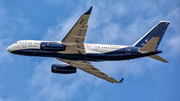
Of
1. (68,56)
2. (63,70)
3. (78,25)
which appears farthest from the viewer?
(63,70)

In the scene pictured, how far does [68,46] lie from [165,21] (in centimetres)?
2032

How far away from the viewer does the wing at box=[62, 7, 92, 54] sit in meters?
41.4

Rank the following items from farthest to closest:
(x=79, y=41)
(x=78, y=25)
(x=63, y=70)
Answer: (x=63, y=70)
(x=79, y=41)
(x=78, y=25)

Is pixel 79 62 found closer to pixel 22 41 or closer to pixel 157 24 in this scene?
pixel 22 41

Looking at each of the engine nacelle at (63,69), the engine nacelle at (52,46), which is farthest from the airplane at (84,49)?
the engine nacelle at (63,69)

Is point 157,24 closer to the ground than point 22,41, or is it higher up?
higher up

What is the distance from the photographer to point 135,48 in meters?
49.3

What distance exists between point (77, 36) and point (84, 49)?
4.13 m

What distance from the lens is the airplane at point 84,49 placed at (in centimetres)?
4538

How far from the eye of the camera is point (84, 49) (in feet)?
155

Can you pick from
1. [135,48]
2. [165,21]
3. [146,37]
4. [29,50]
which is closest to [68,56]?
[29,50]

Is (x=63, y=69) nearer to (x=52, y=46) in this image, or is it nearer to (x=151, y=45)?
(x=52, y=46)

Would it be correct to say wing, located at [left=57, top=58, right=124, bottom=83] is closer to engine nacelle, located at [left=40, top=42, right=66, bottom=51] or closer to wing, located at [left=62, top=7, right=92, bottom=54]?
wing, located at [left=62, top=7, right=92, bottom=54]

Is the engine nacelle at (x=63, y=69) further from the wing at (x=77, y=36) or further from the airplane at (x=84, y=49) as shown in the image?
the wing at (x=77, y=36)
